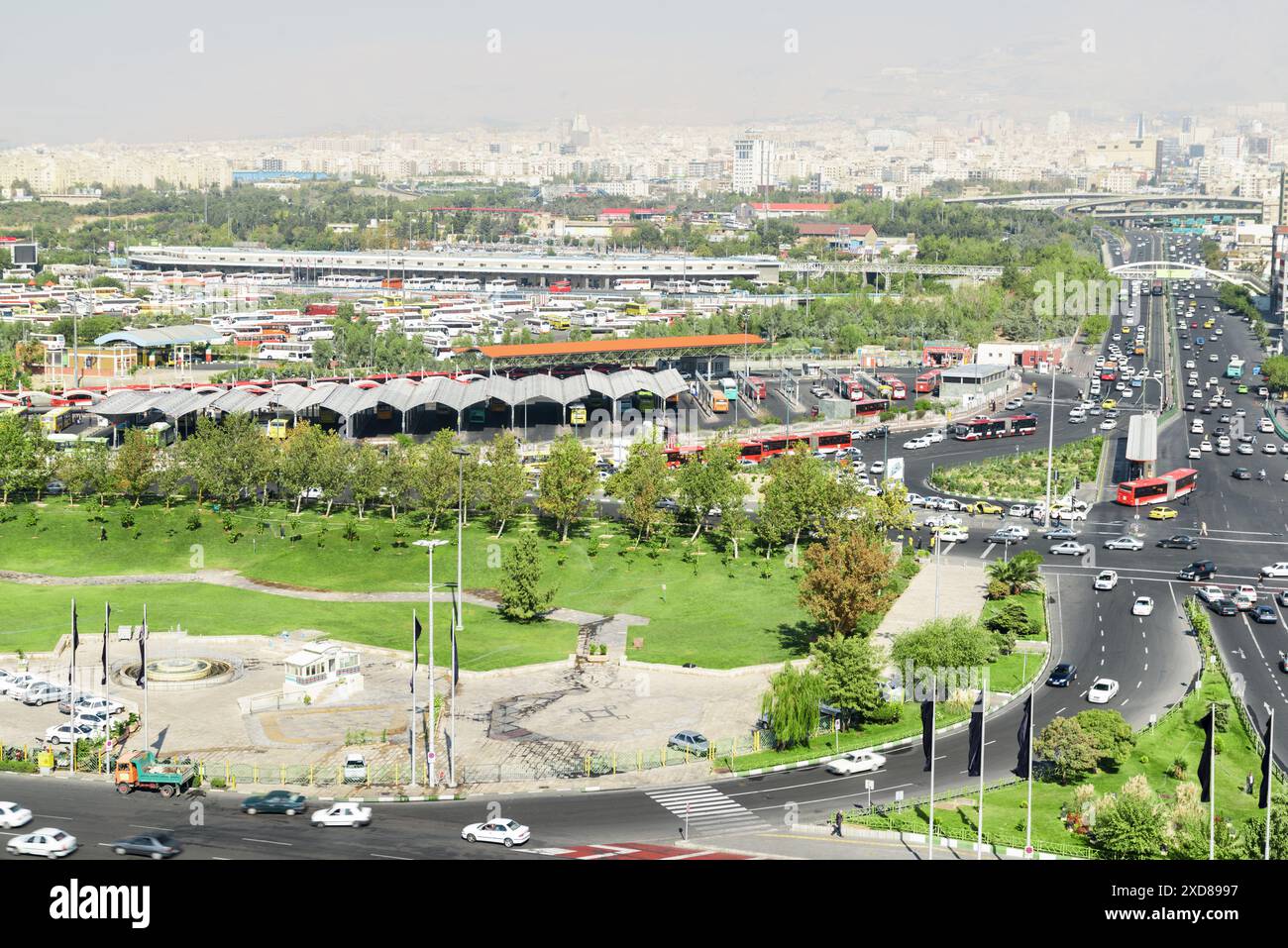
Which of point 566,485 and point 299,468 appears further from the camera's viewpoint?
point 299,468

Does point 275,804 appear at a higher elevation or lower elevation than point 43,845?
lower

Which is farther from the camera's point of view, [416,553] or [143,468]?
[143,468]

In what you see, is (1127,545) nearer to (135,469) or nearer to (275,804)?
(275,804)

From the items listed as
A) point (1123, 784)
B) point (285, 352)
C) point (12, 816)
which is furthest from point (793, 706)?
point (285, 352)

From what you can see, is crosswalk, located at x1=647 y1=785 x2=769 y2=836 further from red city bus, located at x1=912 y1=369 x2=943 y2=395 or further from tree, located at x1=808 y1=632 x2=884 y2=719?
red city bus, located at x1=912 y1=369 x2=943 y2=395

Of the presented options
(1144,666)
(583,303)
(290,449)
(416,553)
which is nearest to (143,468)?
(290,449)
